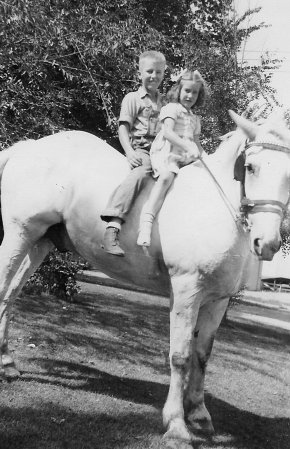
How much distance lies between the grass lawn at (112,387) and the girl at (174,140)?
1603mm

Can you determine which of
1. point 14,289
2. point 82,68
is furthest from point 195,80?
point 82,68

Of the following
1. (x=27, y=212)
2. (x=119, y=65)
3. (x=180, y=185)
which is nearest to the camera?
(x=180, y=185)

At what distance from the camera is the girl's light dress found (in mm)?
Result: 4461

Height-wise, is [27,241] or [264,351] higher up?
[27,241]

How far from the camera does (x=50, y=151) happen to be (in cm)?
519

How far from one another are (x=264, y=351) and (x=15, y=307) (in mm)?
4899

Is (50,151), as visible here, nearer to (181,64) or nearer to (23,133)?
(23,133)

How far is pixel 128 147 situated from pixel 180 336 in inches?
63.7

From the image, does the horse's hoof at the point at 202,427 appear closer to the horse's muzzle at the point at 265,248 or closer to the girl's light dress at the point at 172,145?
the horse's muzzle at the point at 265,248

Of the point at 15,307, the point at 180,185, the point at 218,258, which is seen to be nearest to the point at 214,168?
the point at 180,185

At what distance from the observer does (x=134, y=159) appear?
15.2 feet

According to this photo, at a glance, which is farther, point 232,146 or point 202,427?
point 202,427

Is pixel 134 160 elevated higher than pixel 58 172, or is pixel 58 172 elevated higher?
pixel 134 160

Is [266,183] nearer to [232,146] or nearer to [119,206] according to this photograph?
[232,146]
